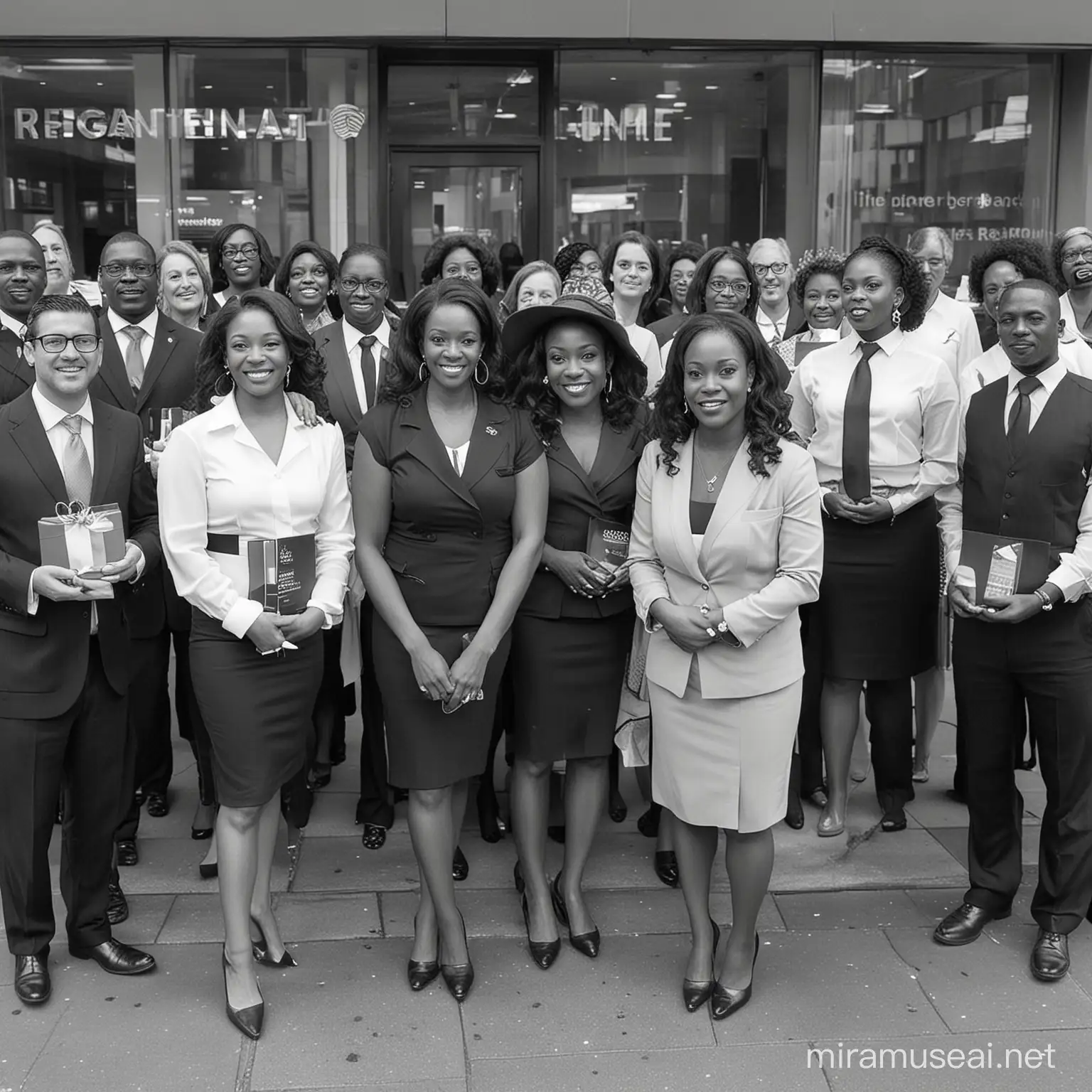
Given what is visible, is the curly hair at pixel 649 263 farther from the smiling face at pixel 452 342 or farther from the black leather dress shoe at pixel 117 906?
the black leather dress shoe at pixel 117 906

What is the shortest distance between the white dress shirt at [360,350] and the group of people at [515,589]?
2.95 ft

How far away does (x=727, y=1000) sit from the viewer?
13.2ft

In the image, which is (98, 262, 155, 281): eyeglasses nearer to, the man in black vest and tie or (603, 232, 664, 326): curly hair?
(603, 232, 664, 326): curly hair

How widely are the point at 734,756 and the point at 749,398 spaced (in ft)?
3.62

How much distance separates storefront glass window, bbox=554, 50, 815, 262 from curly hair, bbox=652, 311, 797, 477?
7461 mm

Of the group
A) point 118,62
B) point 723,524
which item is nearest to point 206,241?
point 118,62

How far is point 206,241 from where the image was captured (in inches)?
434

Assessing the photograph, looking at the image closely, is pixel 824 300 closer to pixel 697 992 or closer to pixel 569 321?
pixel 569 321

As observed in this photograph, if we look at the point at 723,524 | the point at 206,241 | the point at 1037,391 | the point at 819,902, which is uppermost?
the point at 206,241

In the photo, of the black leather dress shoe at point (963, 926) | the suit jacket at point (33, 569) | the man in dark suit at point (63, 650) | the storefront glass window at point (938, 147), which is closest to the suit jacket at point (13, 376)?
the man in dark suit at point (63, 650)

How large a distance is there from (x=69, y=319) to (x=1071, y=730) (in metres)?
3.49

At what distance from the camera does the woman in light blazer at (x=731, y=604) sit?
13.1 ft

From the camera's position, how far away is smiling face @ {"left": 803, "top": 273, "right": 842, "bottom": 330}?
627cm

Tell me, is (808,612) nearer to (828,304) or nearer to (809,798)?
(809,798)
